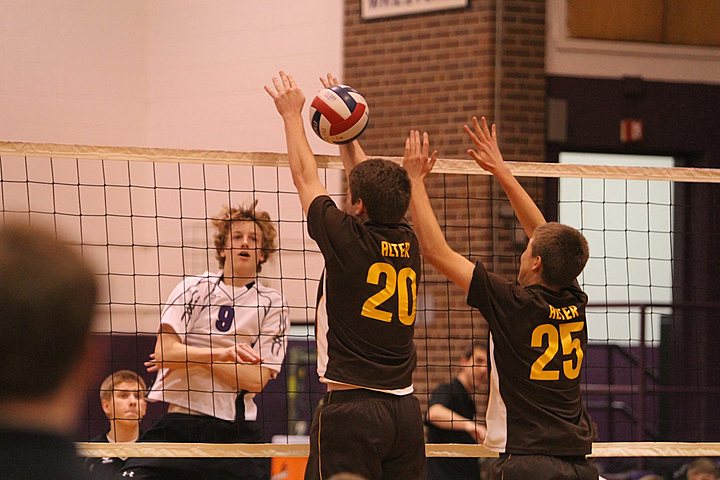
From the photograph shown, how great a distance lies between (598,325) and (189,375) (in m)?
7.87

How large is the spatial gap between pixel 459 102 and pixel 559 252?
24.1ft

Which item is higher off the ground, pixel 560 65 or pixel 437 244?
pixel 560 65

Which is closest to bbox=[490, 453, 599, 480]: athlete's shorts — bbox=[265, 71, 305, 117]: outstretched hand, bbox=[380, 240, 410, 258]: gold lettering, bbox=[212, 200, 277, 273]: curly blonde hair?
bbox=[380, 240, 410, 258]: gold lettering

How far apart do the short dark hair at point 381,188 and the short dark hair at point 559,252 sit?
0.67 meters

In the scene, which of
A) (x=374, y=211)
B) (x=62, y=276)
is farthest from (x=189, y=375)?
(x=62, y=276)

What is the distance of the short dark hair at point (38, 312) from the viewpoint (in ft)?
5.26

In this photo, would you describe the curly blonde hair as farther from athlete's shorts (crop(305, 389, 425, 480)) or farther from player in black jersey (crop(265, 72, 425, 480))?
athlete's shorts (crop(305, 389, 425, 480))

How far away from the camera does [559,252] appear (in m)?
4.77

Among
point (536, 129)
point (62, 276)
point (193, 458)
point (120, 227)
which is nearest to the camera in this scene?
point (62, 276)

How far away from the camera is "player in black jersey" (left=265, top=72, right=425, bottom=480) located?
15.0ft

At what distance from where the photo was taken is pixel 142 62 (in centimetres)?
1412

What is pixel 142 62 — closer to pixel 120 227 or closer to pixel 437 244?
pixel 120 227

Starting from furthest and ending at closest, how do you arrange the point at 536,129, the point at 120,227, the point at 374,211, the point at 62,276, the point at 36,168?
the point at 120,227, the point at 36,168, the point at 536,129, the point at 374,211, the point at 62,276


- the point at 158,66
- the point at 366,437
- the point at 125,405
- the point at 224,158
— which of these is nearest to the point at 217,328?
the point at 224,158
